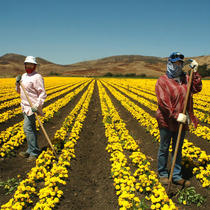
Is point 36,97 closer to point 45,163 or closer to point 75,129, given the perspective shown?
point 45,163

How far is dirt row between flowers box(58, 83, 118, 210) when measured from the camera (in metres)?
3.87

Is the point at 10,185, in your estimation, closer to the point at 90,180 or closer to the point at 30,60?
the point at 90,180

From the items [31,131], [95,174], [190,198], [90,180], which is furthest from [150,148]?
[31,131]

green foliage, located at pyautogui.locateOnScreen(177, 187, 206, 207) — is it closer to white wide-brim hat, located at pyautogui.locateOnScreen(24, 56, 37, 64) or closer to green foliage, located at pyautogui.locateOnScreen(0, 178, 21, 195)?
green foliage, located at pyautogui.locateOnScreen(0, 178, 21, 195)

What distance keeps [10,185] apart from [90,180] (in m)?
1.72

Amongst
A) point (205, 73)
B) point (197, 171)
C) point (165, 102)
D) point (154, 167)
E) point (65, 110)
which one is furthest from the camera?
point (205, 73)

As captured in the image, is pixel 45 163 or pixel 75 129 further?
pixel 75 129

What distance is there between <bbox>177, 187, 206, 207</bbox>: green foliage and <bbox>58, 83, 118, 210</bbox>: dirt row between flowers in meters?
1.23

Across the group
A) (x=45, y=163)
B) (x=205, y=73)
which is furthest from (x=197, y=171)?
(x=205, y=73)

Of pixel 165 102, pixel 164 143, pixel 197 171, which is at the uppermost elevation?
pixel 165 102

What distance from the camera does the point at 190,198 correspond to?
378cm

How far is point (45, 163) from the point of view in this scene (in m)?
4.95

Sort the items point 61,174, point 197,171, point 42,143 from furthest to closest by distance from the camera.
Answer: point 42,143
point 197,171
point 61,174

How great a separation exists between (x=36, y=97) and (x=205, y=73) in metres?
67.6
